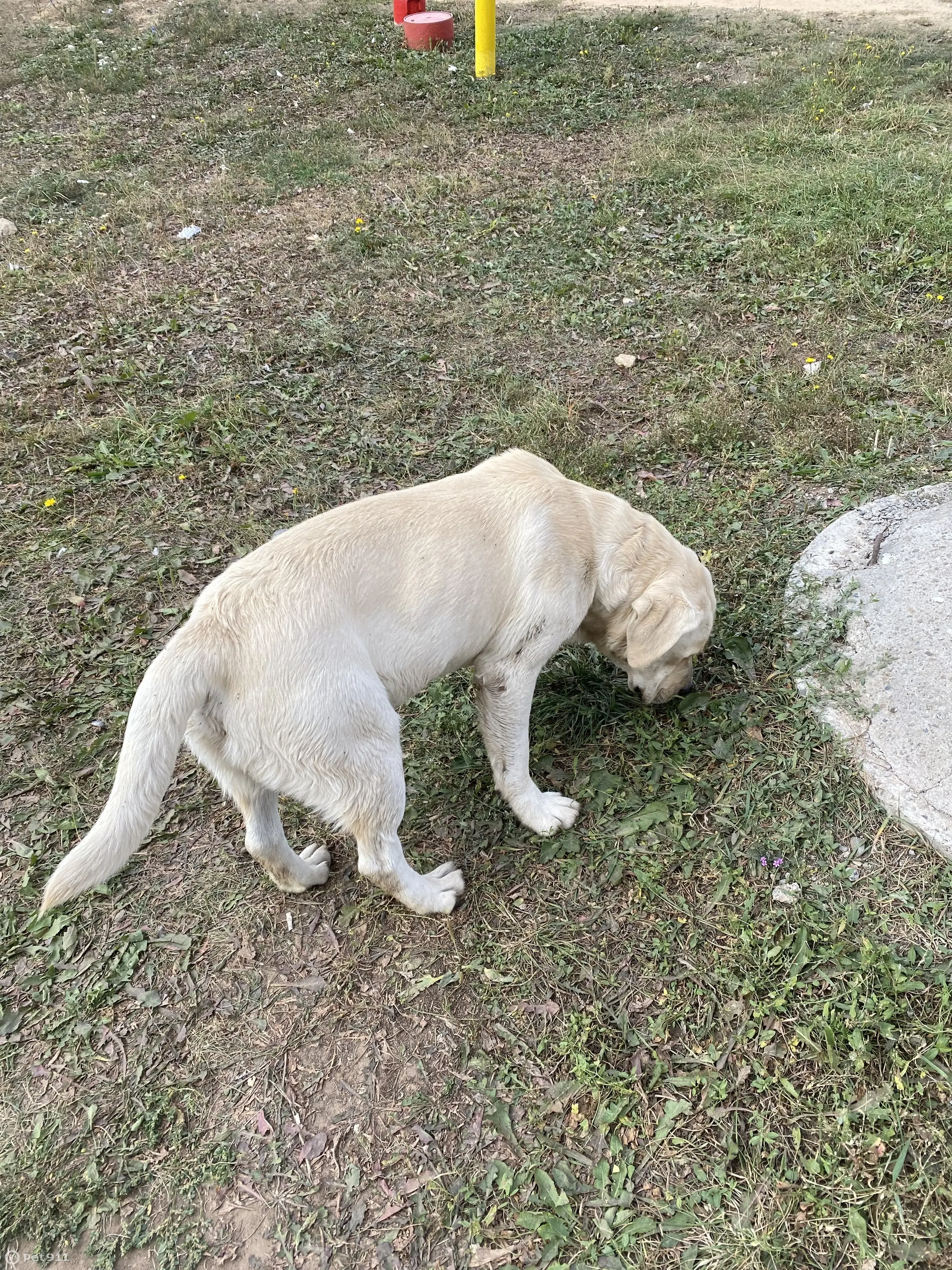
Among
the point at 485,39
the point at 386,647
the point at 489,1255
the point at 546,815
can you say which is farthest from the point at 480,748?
the point at 485,39

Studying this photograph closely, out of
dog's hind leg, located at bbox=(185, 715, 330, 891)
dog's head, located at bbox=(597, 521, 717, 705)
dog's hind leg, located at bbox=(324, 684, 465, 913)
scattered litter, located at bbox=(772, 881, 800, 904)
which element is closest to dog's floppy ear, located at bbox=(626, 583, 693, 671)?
dog's head, located at bbox=(597, 521, 717, 705)

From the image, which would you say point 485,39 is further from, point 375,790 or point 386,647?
point 375,790

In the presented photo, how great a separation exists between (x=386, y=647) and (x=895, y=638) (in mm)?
2253

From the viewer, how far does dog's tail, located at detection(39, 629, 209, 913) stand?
92.2 inches

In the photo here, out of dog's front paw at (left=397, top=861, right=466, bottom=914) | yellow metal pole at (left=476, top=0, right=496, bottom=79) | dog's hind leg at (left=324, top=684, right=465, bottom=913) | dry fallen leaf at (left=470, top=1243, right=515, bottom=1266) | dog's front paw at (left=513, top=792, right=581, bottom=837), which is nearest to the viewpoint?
dry fallen leaf at (left=470, top=1243, right=515, bottom=1266)

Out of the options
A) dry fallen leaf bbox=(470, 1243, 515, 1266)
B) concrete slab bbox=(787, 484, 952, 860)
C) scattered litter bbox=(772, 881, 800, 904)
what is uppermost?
concrete slab bbox=(787, 484, 952, 860)

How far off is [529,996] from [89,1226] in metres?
1.52

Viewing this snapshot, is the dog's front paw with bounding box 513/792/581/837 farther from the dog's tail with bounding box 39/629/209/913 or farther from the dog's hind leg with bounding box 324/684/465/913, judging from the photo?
the dog's tail with bounding box 39/629/209/913

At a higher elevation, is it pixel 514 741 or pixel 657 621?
pixel 657 621

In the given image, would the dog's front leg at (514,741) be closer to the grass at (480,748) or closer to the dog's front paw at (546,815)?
the dog's front paw at (546,815)

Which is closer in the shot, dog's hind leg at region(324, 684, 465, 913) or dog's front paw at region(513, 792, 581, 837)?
dog's hind leg at region(324, 684, 465, 913)

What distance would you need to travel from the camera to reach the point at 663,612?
333 centimetres

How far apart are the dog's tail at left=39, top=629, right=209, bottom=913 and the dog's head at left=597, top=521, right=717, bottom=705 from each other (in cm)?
Result: 168

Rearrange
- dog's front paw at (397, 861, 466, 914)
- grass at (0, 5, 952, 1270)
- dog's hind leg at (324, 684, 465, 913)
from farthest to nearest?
dog's front paw at (397, 861, 466, 914) → dog's hind leg at (324, 684, 465, 913) → grass at (0, 5, 952, 1270)
